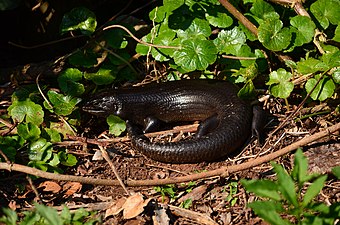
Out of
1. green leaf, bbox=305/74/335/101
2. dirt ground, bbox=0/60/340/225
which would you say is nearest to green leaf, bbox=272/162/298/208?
dirt ground, bbox=0/60/340/225

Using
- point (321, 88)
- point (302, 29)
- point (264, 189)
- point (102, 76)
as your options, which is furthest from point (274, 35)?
point (264, 189)

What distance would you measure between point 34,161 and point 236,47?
2171mm

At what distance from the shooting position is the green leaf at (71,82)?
20.1 feet

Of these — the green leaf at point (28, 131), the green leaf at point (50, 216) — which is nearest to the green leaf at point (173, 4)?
the green leaf at point (28, 131)

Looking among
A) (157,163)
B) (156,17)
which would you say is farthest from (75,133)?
(156,17)

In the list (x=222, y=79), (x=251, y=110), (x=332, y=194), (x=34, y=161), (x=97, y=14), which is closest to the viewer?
(x=332, y=194)

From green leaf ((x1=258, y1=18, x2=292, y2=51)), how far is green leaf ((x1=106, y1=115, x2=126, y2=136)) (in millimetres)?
1536

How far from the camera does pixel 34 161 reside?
554cm

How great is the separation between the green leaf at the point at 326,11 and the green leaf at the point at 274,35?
0.39 m

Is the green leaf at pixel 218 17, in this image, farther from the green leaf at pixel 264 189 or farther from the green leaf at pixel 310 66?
the green leaf at pixel 264 189

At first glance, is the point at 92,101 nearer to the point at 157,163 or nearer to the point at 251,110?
the point at 157,163

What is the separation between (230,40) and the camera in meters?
6.21

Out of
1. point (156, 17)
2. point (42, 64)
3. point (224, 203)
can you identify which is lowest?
point (224, 203)

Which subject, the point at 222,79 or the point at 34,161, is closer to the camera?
the point at 34,161
